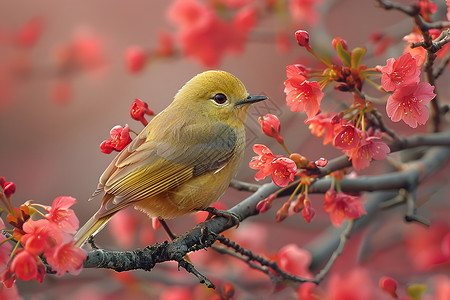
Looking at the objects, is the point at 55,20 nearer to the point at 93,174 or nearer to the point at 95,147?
the point at 95,147

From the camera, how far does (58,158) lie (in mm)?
6270

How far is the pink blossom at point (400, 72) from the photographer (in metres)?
1.71

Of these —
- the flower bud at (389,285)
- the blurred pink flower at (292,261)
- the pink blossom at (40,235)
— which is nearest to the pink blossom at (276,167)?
the flower bud at (389,285)

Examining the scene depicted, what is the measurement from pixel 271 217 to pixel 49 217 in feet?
5.47

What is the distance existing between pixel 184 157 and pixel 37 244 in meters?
0.91

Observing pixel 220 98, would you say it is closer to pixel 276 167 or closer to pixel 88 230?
pixel 276 167

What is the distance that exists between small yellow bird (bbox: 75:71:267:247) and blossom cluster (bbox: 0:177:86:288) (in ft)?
0.84

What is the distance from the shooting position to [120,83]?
6.56m

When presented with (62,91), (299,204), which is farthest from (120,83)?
(299,204)

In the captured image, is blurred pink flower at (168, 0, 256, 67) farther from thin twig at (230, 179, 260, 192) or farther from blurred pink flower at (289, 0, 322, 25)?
thin twig at (230, 179, 260, 192)

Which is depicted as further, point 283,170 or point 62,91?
point 62,91

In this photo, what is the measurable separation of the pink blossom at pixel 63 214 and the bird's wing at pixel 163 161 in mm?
368

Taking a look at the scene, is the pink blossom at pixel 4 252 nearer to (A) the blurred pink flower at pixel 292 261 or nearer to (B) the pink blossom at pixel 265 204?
(B) the pink blossom at pixel 265 204

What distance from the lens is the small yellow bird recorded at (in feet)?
7.34
